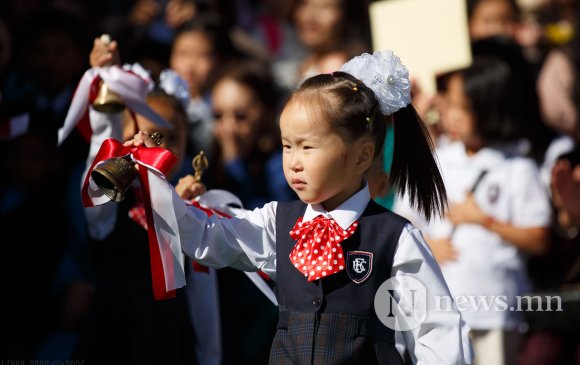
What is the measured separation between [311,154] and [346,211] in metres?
0.23

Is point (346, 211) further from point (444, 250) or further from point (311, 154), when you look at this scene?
point (444, 250)

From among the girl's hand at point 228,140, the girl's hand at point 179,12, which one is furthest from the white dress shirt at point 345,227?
the girl's hand at point 179,12

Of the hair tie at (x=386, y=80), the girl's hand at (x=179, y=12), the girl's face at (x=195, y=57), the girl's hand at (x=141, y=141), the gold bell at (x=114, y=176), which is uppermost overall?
the girl's hand at (x=179, y=12)

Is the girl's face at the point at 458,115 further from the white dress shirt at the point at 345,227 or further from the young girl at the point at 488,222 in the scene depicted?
the white dress shirt at the point at 345,227

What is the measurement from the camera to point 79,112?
11.5 feet

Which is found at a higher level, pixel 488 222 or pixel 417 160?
pixel 417 160

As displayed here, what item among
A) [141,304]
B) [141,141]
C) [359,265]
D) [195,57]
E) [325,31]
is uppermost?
[325,31]

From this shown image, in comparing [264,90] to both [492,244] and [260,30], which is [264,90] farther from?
[492,244]

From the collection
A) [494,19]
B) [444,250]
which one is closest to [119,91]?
[444,250]

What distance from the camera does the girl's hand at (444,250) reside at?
457 cm

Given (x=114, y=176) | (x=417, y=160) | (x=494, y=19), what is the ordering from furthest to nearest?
1. (x=494, y=19)
2. (x=417, y=160)
3. (x=114, y=176)

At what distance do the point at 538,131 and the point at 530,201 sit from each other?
994 mm

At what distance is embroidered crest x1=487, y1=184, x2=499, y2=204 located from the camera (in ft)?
15.2

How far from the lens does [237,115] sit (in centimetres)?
546
